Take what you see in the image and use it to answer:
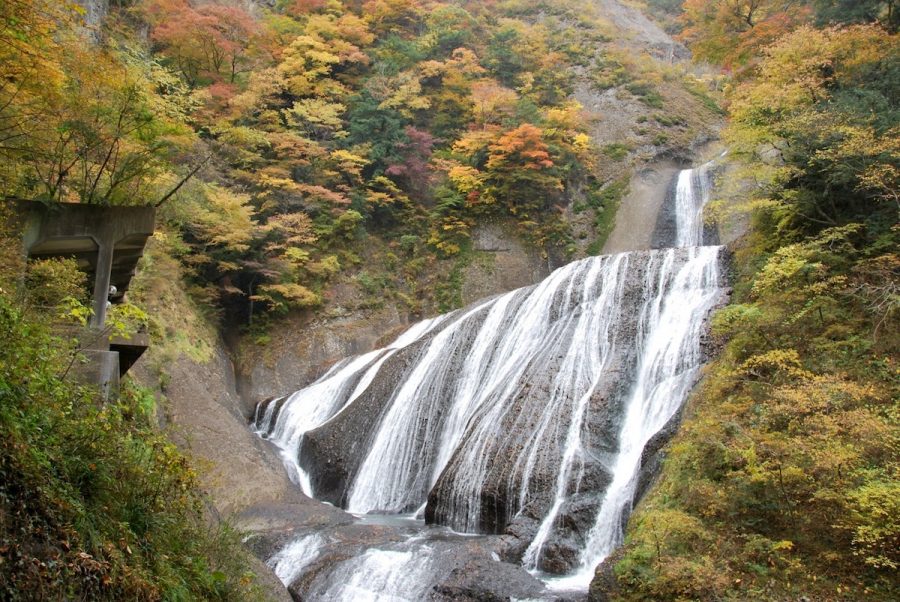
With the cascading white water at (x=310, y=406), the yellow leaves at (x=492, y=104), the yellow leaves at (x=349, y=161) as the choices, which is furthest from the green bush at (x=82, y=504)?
the yellow leaves at (x=492, y=104)

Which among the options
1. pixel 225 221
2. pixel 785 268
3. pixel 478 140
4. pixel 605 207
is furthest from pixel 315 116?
pixel 785 268

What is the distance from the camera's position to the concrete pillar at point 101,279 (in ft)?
27.9

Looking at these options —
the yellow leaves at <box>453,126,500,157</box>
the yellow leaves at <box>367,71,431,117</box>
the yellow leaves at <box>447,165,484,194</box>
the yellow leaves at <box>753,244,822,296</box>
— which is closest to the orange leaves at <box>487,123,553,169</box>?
the yellow leaves at <box>453,126,500,157</box>

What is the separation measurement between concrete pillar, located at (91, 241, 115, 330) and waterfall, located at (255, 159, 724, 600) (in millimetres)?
4873

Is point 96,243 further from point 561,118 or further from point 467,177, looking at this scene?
point 561,118

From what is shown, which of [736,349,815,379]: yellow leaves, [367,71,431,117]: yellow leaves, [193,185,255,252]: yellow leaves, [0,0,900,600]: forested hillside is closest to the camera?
[0,0,900,600]: forested hillside

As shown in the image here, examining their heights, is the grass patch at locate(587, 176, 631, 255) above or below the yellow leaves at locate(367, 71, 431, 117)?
below

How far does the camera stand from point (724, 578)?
6.57m

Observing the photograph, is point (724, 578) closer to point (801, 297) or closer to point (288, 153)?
point (801, 297)

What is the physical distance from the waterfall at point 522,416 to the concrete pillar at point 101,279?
4.87 m

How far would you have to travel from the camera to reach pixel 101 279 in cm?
859

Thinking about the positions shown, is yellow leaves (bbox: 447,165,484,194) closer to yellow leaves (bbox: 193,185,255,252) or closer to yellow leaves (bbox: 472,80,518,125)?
yellow leaves (bbox: 472,80,518,125)

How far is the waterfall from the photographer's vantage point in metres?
9.64

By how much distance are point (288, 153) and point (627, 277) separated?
15352 mm
